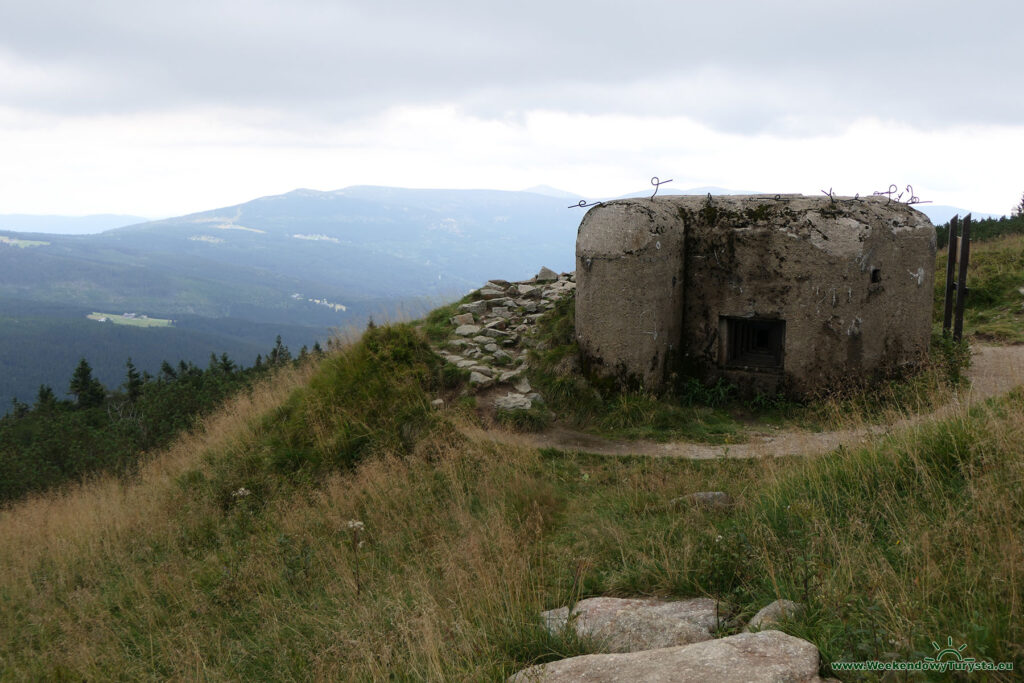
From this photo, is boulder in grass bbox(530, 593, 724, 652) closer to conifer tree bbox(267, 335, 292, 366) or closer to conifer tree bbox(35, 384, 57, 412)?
conifer tree bbox(267, 335, 292, 366)

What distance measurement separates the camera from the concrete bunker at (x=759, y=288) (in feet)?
27.7

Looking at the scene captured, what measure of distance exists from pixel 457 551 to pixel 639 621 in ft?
5.28

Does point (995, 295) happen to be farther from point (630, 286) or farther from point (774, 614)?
point (774, 614)

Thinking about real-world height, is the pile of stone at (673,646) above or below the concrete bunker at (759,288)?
below

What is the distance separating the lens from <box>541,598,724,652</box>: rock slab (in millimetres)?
3508

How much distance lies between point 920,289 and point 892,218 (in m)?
0.99

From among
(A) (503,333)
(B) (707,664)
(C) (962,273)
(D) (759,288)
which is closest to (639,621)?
(B) (707,664)

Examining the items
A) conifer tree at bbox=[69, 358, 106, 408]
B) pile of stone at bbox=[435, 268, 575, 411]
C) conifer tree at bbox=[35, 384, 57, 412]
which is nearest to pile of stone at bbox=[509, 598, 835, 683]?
pile of stone at bbox=[435, 268, 575, 411]

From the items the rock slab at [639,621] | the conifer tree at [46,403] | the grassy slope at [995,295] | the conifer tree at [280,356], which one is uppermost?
the grassy slope at [995,295]

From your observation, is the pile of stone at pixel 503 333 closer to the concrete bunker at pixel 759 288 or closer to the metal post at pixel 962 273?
the concrete bunker at pixel 759 288

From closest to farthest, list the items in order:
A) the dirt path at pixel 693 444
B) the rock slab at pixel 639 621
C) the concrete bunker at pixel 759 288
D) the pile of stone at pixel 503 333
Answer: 1. the rock slab at pixel 639 621
2. the dirt path at pixel 693 444
3. the concrete bunker at pixel 759 288
4. the pile of stone at pixel 503 333

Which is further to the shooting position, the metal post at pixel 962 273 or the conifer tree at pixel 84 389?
the conifer tree at pixel 84 389

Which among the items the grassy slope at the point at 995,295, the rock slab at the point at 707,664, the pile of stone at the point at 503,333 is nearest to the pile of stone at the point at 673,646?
the rock slab at the point at 707,664

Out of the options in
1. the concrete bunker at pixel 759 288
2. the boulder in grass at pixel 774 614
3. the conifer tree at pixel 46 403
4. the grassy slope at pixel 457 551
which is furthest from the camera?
the conifer tree at pixel 46 403
